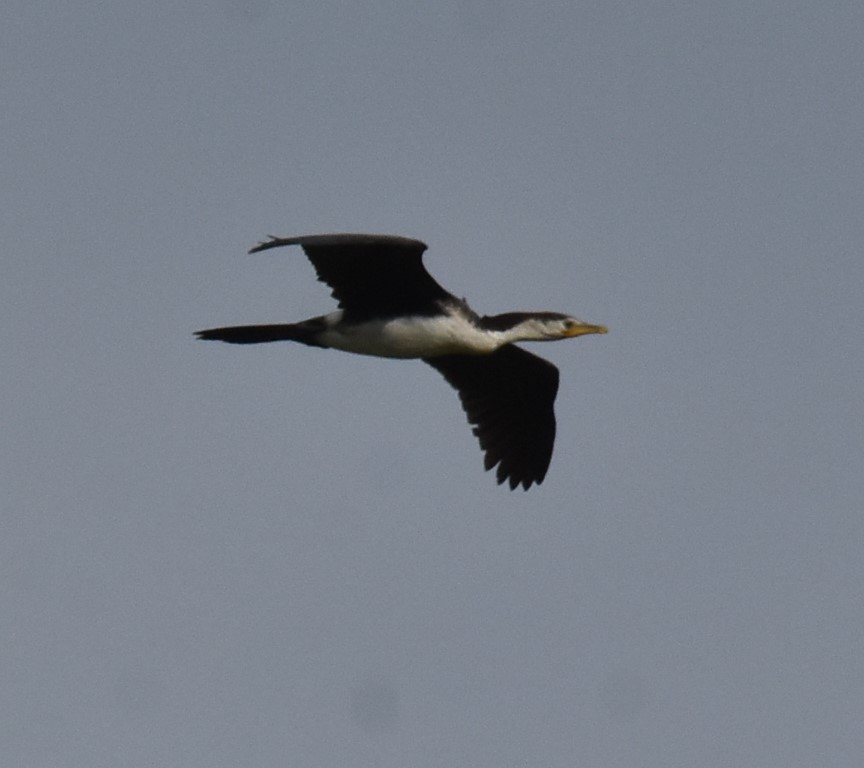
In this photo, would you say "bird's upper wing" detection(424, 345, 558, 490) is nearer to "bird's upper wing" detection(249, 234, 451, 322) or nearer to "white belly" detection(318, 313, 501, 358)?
"white belly" detection(318, 313, 501, 358)

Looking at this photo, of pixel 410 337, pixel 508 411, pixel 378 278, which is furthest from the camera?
pixel 508 411

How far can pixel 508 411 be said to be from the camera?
15.9 metres

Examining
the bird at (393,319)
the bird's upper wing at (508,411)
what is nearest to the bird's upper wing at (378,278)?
the bird at (393,319)

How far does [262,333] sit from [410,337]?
3.63 ft

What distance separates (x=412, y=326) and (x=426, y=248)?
0.90m

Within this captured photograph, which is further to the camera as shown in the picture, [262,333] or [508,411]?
[508,411]

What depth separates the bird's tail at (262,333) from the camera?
14234mm

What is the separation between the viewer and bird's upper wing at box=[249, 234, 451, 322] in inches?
535

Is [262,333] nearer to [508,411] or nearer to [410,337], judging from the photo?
[410,337]

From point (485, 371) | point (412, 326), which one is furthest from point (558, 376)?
point (412, 326)

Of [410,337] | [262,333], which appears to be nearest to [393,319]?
[410,337]

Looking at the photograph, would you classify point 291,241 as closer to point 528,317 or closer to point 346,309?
point 346,309

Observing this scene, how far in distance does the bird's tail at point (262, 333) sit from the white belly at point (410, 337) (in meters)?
0.11

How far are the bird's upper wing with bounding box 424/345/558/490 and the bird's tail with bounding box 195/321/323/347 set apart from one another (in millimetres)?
1783
